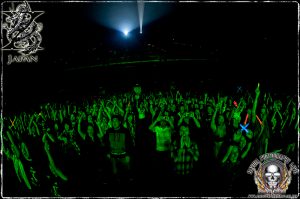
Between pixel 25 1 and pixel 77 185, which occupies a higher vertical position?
pixel 25 1

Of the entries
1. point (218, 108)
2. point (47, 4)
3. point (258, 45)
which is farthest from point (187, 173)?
point (47, 4)

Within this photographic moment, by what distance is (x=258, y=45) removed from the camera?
22.2ft

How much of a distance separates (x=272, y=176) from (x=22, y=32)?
522 cm

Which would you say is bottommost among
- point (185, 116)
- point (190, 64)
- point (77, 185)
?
point (77, 185)

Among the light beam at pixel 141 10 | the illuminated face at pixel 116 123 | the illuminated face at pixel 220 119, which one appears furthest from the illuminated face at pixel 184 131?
the light beam at pixel 141 10

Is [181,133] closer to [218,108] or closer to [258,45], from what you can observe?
[218,108]

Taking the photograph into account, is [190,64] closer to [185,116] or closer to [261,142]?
[185,116]

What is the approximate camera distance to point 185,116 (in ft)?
22.7

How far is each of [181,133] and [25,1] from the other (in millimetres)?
3777

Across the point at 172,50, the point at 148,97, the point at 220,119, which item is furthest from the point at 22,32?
the point at 220,119

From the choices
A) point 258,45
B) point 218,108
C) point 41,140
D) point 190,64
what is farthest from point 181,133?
point 41,140

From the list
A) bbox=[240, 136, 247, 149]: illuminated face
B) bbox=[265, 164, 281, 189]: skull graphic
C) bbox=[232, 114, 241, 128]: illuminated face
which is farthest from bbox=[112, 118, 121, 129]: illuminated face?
bbox=[265, 164, 281, 189]: skull graphic

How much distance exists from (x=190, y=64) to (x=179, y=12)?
98cm

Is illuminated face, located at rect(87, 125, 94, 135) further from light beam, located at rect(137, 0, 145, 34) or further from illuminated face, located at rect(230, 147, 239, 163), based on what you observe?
illuminated face, located at rect(230, 147, 239, 163)
